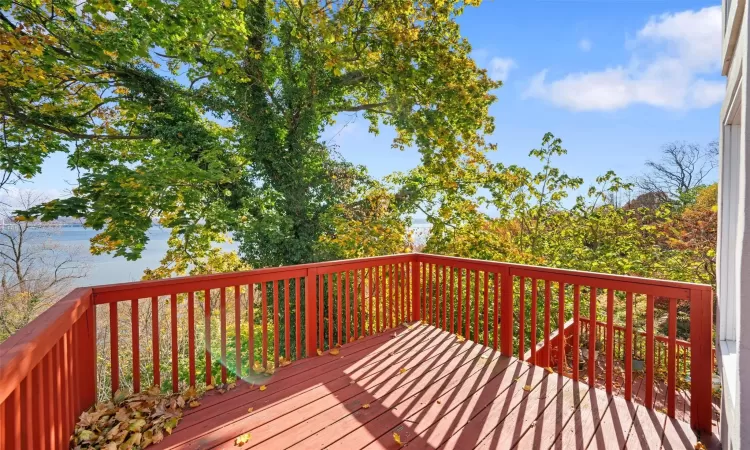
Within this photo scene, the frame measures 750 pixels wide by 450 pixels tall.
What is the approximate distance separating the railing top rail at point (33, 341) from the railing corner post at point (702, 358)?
3335 millimetres

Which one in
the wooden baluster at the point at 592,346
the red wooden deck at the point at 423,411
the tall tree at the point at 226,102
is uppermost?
the tall tree at the point at 226,102

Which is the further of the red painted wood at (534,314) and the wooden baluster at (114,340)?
the red painted wood at (534,314)

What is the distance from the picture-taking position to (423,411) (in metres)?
2.21

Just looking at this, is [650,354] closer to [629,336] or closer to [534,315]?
[629,336]

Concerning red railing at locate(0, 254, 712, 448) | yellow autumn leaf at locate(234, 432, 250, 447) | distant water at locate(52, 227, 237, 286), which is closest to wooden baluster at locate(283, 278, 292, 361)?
red railing at locate(0, 254, 712, 448)

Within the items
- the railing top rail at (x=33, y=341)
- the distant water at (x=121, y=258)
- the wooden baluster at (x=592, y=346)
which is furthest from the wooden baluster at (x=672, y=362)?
the distant water at (x=121, y=258)

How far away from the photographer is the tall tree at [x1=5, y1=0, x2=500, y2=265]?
5520 millimetres

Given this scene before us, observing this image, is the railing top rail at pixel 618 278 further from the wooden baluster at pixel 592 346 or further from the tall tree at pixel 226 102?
the tall tree at pixel 226 102

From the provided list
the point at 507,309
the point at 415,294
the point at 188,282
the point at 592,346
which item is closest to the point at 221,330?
the point at 188,282

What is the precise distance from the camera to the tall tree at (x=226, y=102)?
5.52m

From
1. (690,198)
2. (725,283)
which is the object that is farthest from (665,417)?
(690,198)

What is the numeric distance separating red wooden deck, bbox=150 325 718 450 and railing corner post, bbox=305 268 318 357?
209 mm

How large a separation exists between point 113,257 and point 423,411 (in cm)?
705

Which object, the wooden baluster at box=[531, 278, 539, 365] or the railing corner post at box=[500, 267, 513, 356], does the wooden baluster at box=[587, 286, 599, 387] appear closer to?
the wooden baluster at box=[531, 278, 539, 365]
